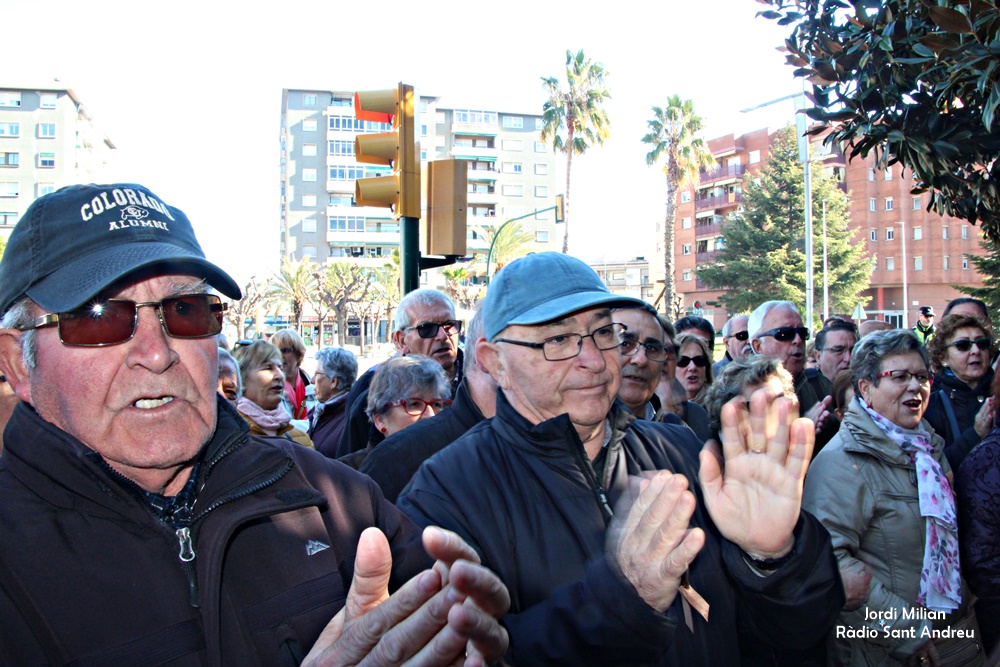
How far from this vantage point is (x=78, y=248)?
63.7 inches

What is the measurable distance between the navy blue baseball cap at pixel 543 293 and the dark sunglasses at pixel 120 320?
1166 millimetres

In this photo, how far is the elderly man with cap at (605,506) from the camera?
179 centimetres

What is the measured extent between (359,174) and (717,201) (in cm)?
3833

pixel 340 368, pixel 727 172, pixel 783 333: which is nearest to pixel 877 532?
pixel 783 333

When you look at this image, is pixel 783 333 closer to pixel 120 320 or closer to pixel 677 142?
pixel 120 320

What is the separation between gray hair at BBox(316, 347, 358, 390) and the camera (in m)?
6.34

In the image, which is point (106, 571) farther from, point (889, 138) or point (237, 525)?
point (889, 138)

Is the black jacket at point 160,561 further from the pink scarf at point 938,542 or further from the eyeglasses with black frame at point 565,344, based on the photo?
the pink scarf at point 938,542

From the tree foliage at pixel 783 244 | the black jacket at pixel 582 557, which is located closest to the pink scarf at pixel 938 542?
the black jacket at pixel 582 557

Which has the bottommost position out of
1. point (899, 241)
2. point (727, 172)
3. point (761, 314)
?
point (761, 314)

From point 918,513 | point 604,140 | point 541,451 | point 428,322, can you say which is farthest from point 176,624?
point 604,140

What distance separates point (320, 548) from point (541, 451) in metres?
0.92

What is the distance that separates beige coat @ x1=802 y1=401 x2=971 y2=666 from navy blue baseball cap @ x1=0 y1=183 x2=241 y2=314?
315cm

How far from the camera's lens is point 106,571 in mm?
1467
